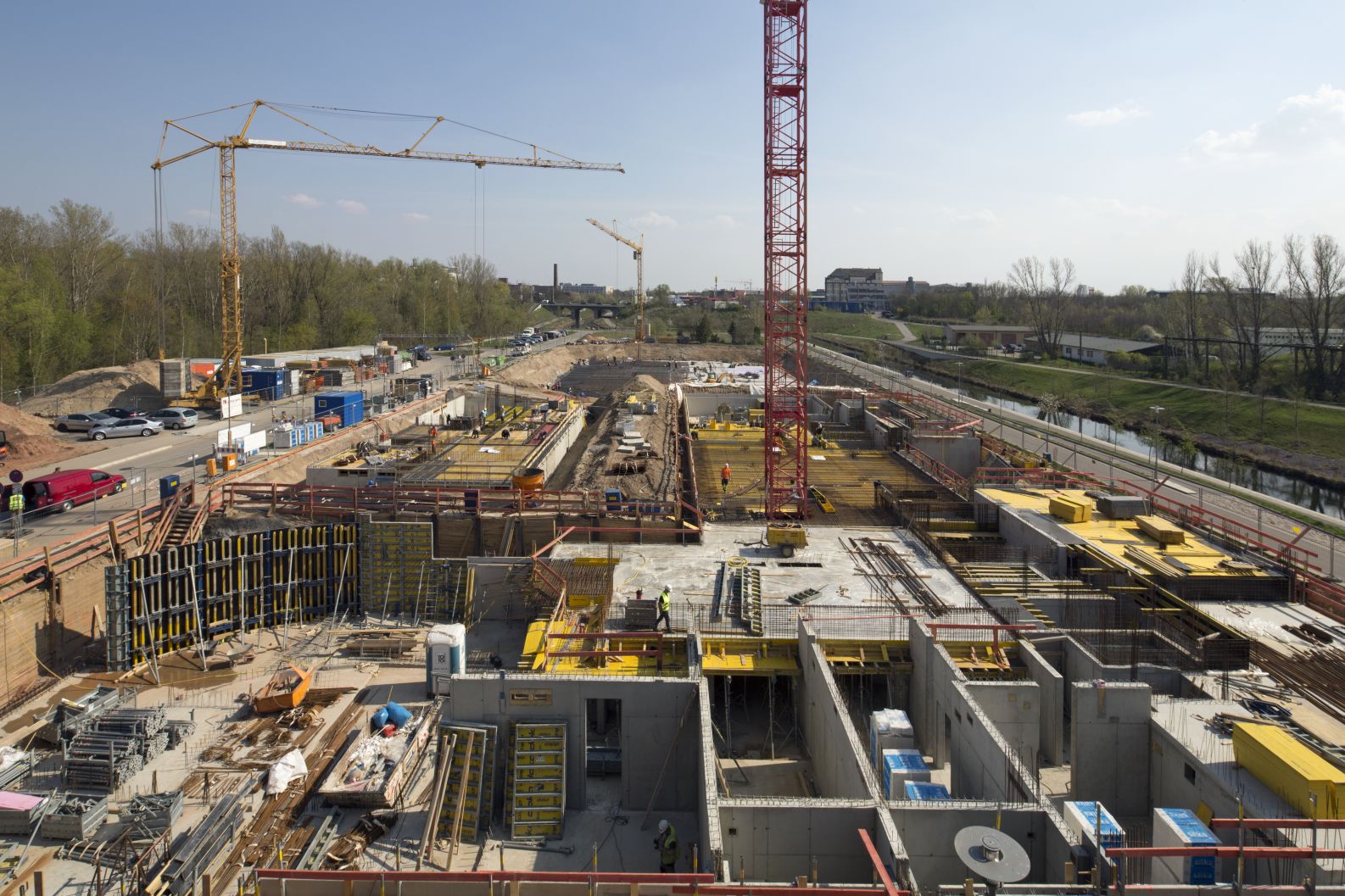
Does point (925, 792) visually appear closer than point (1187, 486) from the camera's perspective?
Yes

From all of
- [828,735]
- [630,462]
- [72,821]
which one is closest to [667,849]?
[828,735]

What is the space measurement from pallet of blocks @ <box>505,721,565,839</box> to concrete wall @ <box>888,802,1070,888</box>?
215 inches

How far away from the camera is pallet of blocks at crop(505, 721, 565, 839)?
13.6 metres

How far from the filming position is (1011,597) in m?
19.9

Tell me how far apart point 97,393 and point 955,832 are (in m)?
46.7

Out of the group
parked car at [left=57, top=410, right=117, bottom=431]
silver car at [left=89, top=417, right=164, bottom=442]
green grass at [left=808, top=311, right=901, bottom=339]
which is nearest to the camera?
silver car at [left=89, top=417, right=164, bottom=442]

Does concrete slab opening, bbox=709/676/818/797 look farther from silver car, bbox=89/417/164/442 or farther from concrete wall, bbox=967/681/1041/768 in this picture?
silver car, bbox=89/417/164/442

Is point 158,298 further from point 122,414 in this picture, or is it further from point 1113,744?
point 1113,744

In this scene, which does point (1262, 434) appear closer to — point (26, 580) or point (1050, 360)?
point (1050, 360)

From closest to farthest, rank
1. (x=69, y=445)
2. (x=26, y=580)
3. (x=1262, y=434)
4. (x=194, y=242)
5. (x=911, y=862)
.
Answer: (x=911, y=862)
(x=26, y=580)
(x=69, y=445)
(x=1262, y=434)
(x=194, y=242)

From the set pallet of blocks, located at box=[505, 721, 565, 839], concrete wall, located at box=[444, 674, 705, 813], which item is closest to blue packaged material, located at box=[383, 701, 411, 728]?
concrete wall, located at box=[444, 674, 705, 813]

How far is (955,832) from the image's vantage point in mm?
10750

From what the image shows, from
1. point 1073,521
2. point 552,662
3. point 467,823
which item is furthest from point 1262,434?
point 467,823

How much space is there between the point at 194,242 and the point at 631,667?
239ft
